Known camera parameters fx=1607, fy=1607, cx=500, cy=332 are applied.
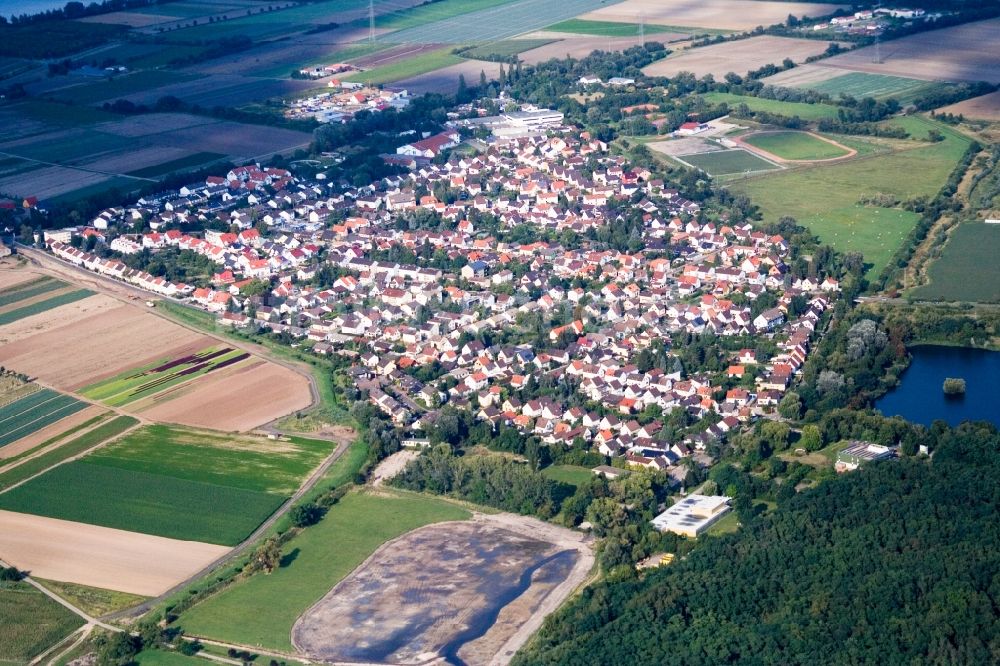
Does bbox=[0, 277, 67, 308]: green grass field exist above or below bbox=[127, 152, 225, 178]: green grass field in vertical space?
below

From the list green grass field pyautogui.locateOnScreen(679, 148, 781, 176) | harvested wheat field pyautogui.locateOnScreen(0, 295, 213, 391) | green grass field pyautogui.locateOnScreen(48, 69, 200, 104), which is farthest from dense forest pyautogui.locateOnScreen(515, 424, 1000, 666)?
green grass field pyautogui.locateOnScreen(48, 69, 200, 104)

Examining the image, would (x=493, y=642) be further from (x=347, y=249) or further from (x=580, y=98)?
(x=580, y=98)

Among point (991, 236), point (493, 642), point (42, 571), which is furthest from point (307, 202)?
point (493, 642)

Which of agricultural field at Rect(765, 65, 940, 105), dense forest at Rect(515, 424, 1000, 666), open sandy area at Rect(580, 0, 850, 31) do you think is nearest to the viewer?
dense forest at Rect(515, 424, 1000, 666)

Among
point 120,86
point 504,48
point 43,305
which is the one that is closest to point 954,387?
point 43,305

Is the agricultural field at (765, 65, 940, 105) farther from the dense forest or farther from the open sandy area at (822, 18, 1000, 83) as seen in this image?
the dense forest

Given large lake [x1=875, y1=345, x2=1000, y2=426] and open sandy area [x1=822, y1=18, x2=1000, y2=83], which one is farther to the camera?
open sandy area [x1=822, y1=18, x2=1000, y2=83]

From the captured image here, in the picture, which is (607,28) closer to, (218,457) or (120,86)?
(120,86)

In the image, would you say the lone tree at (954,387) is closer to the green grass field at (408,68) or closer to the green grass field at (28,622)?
the green grass field at (28,622)
